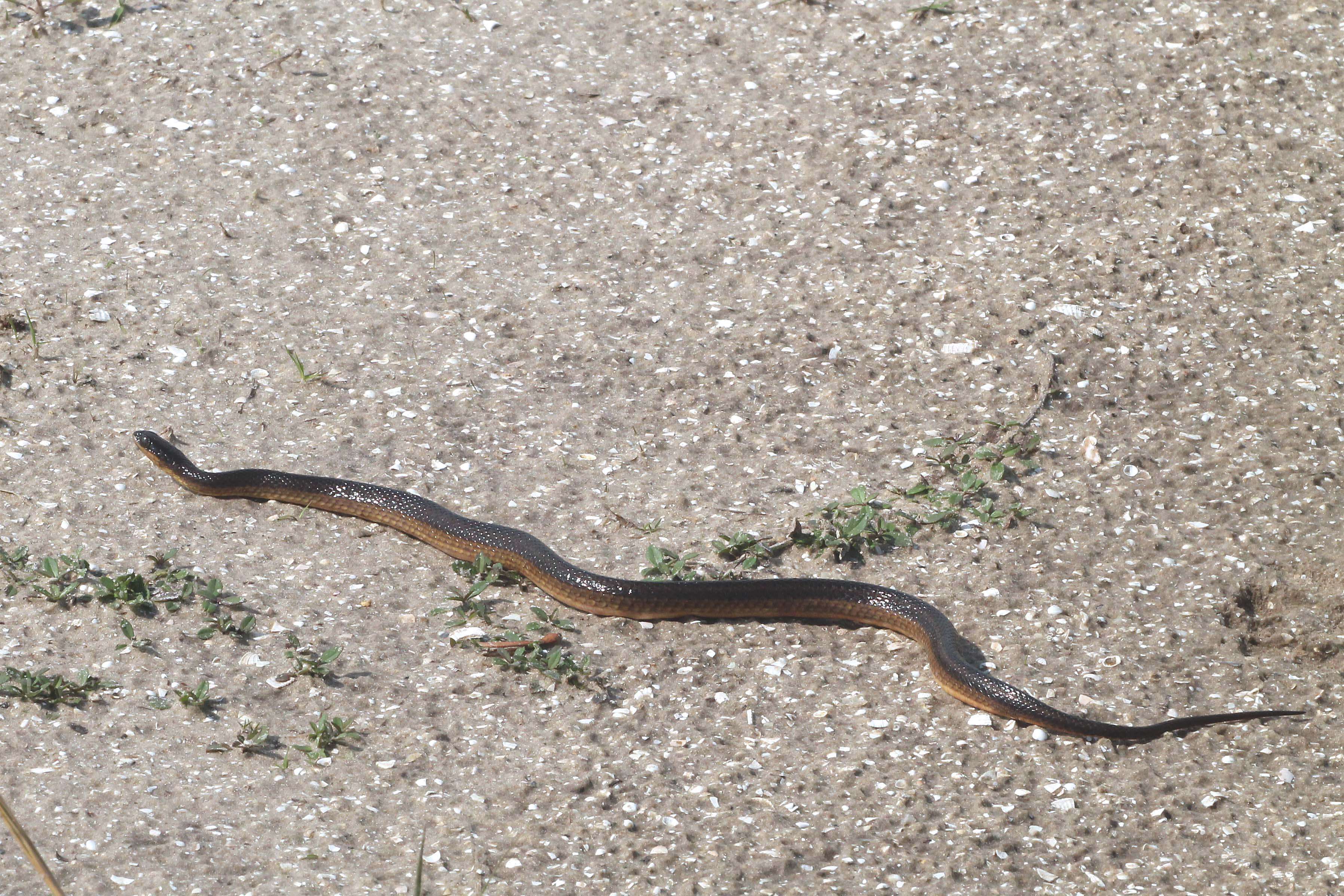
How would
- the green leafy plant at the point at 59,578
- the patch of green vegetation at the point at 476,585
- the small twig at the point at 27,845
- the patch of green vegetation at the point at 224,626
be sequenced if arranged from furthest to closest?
the patch of green vegetation at the point at 476,585 → the green leafy plant at the point at 59,578 → the patch of green vegetation at the point at 224,626 → the small twig at the point at 27,845

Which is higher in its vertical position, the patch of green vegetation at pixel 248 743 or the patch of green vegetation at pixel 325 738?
the patch of green vegetation at pixel 248 743

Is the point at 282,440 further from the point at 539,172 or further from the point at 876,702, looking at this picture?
the point at 876,702

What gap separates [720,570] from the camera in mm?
5590

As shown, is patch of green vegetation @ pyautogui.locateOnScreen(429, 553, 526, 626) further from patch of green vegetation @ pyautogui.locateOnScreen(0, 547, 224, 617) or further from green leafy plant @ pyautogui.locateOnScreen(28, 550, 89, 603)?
green leafy plant @ pyautogui.locateOnScreen(28, 550, 89, 603)

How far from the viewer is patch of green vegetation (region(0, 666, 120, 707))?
467 centimetres

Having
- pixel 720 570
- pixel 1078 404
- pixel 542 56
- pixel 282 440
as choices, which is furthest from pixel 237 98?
pixel 1078 404

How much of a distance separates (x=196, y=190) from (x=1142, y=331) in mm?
5747

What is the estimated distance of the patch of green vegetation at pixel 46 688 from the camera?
15.3ft

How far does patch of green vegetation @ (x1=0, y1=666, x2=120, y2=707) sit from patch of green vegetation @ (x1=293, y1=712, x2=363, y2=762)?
0.86 meters

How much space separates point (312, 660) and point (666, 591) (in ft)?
4.85

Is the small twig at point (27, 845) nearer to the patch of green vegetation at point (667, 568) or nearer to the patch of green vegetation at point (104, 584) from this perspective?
the patch of green vegetation at point (104, 584)

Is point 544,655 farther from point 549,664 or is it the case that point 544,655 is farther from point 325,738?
point 325,738

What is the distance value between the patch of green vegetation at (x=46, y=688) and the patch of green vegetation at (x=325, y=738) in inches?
33.9

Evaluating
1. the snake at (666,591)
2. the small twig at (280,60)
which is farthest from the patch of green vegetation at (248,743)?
the small twig at (280,60)
